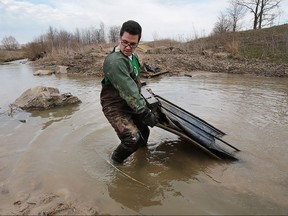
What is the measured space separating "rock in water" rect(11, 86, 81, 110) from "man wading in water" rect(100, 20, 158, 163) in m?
4.73

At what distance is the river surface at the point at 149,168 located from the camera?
10.5 ft

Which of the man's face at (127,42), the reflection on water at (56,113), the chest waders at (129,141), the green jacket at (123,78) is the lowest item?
the reflection on water at (56,113)

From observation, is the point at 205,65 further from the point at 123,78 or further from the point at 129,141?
the point at 123,78

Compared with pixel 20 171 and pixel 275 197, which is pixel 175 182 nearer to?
pixel 275 197

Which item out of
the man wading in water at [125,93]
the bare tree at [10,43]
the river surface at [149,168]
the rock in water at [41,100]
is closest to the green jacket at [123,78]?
the man wading in water at [125,93]

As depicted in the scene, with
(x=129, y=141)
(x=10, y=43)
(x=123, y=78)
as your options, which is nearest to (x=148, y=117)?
(x=129, y=141)

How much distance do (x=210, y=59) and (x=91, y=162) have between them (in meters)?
17.3

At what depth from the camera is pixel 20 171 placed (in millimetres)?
4047

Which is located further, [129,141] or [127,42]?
[129,141]

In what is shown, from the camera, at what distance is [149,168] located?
13.4 ft

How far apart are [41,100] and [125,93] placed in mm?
5386

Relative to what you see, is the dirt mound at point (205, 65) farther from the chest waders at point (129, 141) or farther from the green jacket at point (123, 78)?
the green jacket at point (123, 78)

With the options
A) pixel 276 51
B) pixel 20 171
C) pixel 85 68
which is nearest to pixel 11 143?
pixel 20 171

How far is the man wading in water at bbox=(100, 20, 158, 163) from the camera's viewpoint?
3.40m
